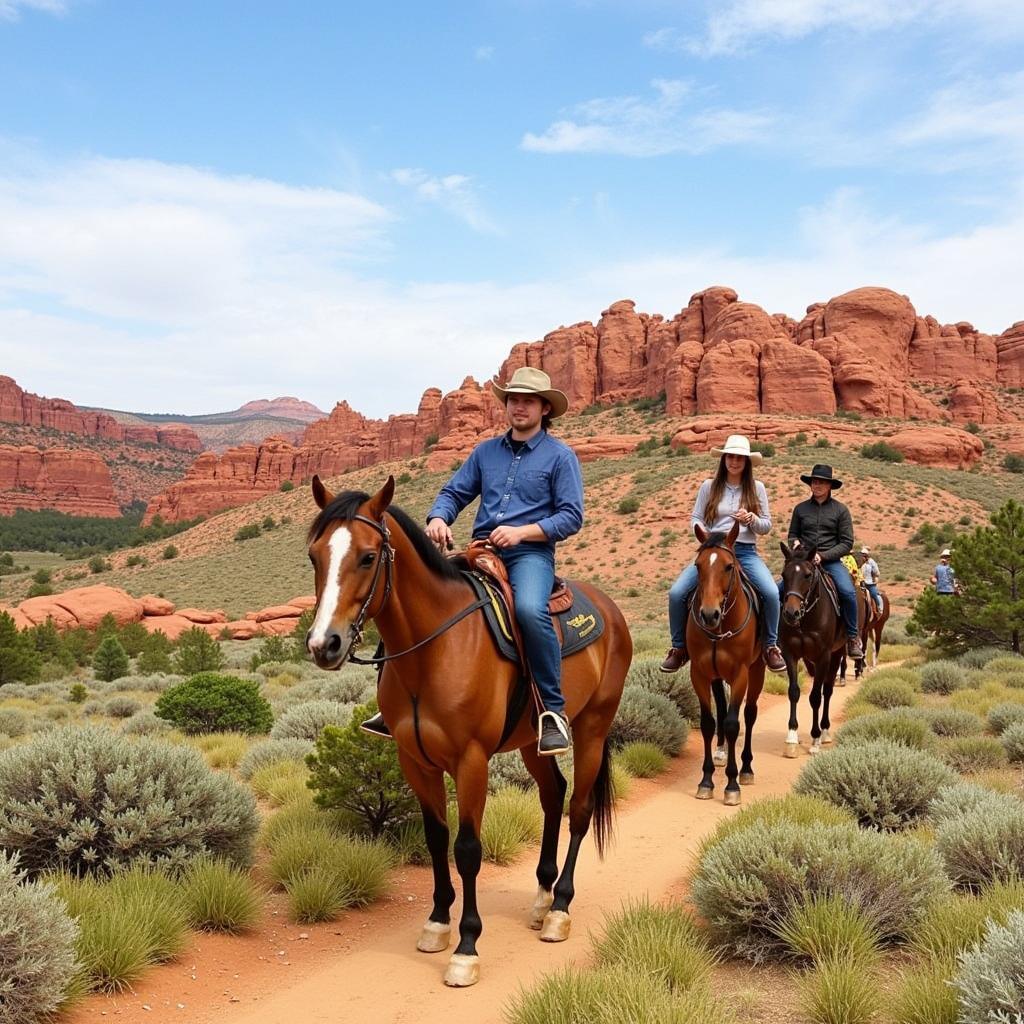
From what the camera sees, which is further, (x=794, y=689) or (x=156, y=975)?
(x=794, y=689)

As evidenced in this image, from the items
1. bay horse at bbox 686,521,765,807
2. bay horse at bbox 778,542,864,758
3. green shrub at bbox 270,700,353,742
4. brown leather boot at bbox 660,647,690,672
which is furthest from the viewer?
green shrub at bbox 270,700,353,742

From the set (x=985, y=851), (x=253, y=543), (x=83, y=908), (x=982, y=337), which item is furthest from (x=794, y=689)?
(x=982, y=337)

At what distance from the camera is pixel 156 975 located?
4.74 meters

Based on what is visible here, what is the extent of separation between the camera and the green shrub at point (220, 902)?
540 cm

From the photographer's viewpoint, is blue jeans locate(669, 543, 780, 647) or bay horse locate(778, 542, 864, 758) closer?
blue jeans locate(669, 543, 780, 647)

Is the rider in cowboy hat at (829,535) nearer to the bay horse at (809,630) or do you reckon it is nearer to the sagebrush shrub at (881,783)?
the bay horse at (809,630)

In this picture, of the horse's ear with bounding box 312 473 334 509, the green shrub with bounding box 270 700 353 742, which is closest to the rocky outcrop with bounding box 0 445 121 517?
the green shrub with bounding box 270 700 353 742

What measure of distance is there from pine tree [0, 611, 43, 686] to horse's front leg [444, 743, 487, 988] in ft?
75.6

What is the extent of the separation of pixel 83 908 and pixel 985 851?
18.7ft

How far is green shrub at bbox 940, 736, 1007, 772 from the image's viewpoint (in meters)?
9.30

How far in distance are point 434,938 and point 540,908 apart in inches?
33.0

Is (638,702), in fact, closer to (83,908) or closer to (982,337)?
(83,908)

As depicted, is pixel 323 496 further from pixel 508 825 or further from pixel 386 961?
pixel 508 825

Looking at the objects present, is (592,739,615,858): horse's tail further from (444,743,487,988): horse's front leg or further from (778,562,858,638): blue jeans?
(778,562,858,638): blue jeans
